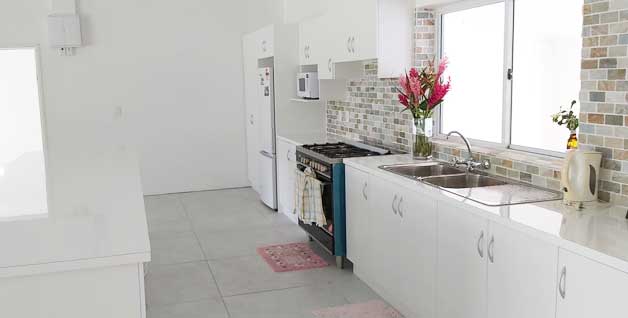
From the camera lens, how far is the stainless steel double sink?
2976 millimetres

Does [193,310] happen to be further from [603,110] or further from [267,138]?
[267,138]

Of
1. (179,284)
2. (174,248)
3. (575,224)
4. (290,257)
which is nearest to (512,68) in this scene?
(575,224)

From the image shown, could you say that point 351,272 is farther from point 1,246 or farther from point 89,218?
point 1,246

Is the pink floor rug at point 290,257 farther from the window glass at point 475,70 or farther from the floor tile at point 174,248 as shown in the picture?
the window glass at point 475,70

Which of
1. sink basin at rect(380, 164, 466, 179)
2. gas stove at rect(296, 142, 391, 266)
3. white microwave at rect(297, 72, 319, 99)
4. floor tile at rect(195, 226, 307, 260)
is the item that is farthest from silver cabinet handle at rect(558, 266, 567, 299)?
white microwave at rect(297, 72, 319, 99)

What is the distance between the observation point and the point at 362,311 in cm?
378

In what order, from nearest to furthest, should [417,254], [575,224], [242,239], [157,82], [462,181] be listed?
[575,224], [417,254], [462,181], [242,239], [157,82]

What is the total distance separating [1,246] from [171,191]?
5.83m

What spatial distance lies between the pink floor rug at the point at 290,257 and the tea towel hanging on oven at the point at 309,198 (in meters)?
0.29

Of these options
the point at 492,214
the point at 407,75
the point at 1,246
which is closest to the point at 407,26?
the point at 407,75

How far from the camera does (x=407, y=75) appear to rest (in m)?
4.30

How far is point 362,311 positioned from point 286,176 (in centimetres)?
249

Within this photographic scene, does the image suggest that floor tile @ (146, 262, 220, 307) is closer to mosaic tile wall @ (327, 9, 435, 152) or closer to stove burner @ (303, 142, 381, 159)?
stove burner @ (303, 142, 381, 159)

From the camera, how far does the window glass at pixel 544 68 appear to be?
11.0ft
